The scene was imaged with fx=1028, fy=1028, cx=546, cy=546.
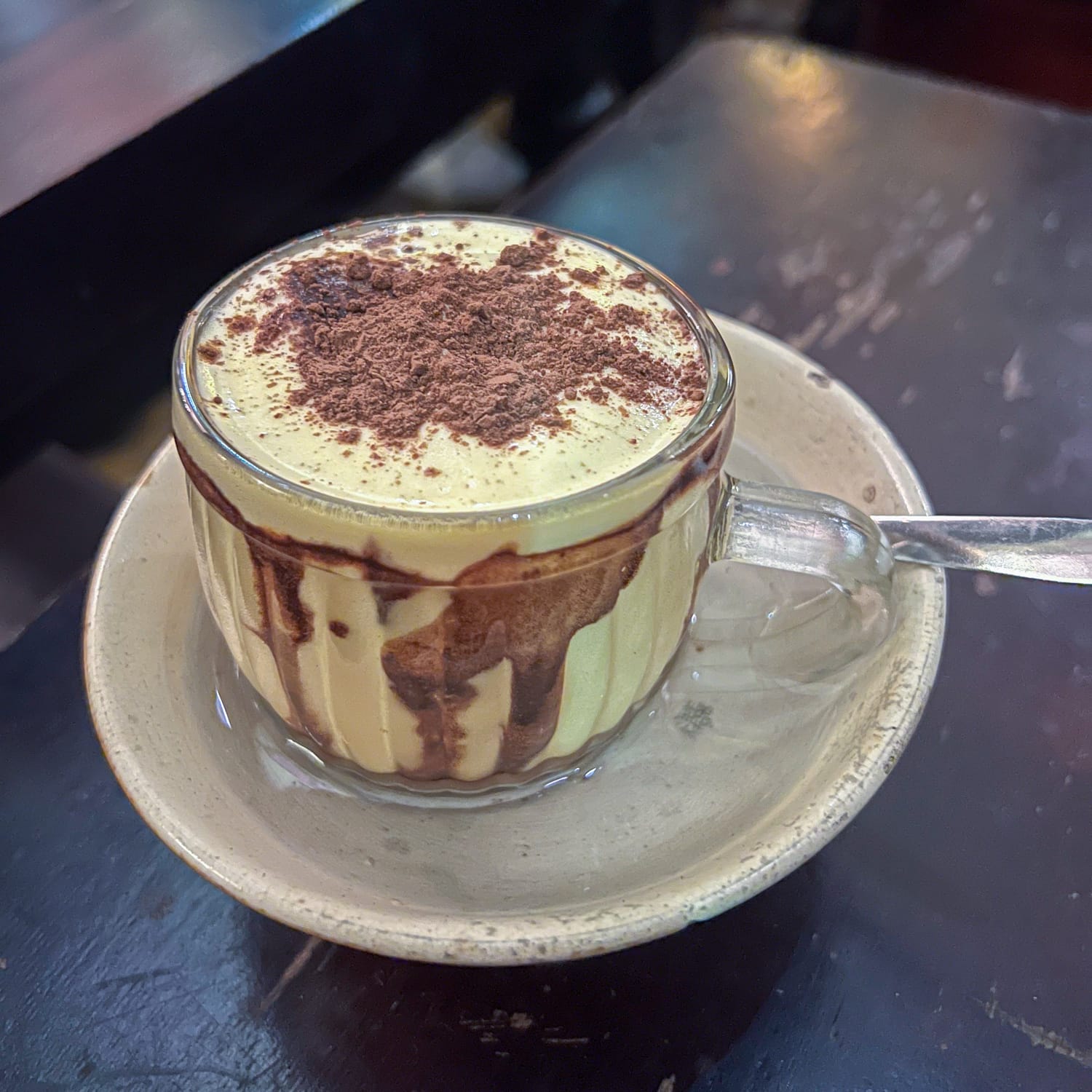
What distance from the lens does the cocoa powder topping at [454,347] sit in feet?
1.74

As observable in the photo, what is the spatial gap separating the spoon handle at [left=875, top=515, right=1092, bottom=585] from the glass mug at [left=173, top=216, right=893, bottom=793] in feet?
0.20

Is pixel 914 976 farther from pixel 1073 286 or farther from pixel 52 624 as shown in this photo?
pixel 1073 286

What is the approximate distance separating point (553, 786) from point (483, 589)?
0.58 feet

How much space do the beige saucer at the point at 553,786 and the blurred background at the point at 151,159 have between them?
1.07 ft

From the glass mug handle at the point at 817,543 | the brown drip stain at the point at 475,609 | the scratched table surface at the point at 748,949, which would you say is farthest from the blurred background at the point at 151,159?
the glass mug handle at the point at 817,543

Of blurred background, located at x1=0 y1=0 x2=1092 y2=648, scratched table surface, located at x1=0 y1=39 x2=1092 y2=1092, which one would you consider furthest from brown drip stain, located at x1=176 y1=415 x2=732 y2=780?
blurred background, located at x1=0 y1=0 x2=1092 y2=648

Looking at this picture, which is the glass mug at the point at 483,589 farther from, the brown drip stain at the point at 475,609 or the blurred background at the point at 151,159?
the blurred background at the point at 151,159

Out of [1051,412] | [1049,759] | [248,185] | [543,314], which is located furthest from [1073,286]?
[248,185]

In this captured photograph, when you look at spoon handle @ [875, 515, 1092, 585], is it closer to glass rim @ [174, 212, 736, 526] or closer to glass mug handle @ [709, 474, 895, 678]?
glass mug handle @ [709, 474, 895, 678]

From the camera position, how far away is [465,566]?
Answer: 0.48m

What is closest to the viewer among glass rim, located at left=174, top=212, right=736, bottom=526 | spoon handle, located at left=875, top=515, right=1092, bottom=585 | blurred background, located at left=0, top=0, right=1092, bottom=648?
glass rim, located at left=174, top=212, right=736, bottom=526

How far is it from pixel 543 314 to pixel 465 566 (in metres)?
0.19

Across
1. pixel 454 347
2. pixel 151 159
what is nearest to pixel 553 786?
pixel 454 347

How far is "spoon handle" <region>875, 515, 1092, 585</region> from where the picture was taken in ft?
2.05
